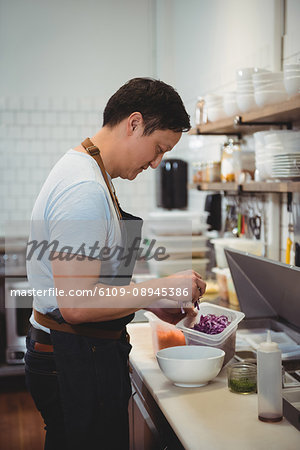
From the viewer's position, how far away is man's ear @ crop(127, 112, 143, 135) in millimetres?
1604

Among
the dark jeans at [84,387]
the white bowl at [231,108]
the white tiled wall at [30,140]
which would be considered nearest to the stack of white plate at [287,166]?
the white bowl at [231,108]

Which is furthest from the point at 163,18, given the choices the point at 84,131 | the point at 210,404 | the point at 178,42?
the point at 210,404

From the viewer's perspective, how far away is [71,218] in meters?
1.40

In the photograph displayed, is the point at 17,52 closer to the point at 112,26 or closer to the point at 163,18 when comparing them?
the point at 112,26

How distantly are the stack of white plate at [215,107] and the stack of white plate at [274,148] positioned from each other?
58 centimetres

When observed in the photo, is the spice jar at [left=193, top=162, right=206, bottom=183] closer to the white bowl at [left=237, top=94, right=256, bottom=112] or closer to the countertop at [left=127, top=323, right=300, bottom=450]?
the white bowl at [left=237, top=94, right=256, bottom=112]

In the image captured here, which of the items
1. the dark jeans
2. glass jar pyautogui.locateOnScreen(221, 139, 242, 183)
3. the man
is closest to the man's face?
the man

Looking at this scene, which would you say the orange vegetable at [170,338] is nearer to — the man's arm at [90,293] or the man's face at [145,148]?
the man's arm at [90,293]

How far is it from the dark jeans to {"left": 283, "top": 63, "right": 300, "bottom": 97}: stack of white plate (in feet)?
4.13

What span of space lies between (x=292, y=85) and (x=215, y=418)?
54.0 inches

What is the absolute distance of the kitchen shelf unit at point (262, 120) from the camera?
Answer: 225 cm

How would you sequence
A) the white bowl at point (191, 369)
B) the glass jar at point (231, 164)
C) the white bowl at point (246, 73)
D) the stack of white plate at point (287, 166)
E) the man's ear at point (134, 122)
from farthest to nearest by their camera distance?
the glass jar at point (231, 164), the white bowl at point (246, 73), the stack of white plate at point (287, 166), the white bowl at point (191, 369), the man's ear at point (134, 122)

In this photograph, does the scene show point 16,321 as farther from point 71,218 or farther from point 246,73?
point 71,218

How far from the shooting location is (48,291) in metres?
1.61
